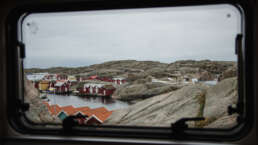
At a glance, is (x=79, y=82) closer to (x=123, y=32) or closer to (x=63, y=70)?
(x=63, y=70)

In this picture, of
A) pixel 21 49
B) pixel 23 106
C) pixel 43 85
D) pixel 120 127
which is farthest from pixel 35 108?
pixel 120 127

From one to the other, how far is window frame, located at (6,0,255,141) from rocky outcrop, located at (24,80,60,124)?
42 millimetres

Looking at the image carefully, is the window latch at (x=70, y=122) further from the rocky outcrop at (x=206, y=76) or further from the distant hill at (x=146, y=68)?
the rocky outcrop at (x=206, y=76)

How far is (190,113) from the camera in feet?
4.82

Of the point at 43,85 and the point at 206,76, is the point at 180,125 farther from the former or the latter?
the point at 43,85

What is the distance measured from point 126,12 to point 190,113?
33.5 inches

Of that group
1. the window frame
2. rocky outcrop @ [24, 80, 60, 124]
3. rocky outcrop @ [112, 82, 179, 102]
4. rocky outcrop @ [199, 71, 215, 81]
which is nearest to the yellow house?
rocky outcrop @ [24, 80, 60, 124]

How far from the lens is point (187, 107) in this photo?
1479 mm

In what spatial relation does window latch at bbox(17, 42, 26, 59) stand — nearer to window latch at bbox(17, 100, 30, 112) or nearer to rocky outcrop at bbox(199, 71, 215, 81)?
window latch at bbox(17, 100, 30, 112)

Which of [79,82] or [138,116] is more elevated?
[79,82]

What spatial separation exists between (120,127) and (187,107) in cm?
50

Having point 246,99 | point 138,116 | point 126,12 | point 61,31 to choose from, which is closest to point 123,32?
point 126,12

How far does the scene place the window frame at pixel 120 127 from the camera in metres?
1.34

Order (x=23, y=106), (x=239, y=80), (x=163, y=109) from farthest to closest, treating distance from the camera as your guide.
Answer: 1. (x=23, y=106)
2. (x=163, y=109)
3. (x=239, y=80)
